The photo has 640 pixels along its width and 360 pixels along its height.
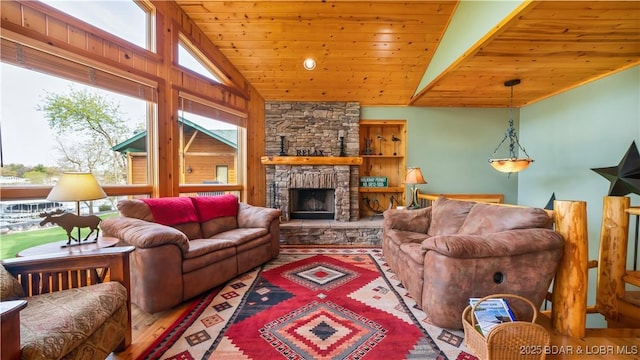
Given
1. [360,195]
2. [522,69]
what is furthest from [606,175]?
[360,195]

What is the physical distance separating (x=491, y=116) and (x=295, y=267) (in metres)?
4.56

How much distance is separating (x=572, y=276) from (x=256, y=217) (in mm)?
3049

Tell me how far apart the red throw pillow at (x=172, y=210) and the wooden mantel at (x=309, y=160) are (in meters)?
1.65

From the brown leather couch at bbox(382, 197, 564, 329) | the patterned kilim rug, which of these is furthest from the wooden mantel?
the brown leather couch at bbox(382, 197, 564, 329)

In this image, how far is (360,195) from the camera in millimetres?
4781

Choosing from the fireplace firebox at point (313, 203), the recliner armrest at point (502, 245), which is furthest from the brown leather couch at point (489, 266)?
the fireplace firebox at point (313, 203)

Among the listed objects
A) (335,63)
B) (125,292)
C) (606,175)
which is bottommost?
(125,292)

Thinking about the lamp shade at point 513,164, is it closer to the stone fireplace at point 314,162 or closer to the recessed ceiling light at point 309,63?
the stone fireplace at point 314,162

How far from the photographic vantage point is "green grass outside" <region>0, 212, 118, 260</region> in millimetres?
1893

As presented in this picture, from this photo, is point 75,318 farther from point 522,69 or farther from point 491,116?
point 491,116

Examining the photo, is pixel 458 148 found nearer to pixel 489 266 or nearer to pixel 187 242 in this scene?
pixel 489 266

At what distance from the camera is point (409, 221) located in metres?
3.01

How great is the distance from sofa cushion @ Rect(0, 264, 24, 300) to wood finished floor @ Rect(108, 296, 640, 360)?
2.12ft

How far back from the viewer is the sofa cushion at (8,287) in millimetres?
1251
